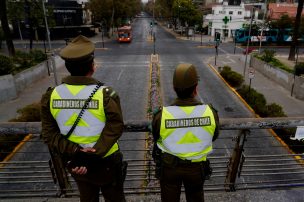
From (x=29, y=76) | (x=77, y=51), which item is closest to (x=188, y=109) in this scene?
(x=77, y=51)

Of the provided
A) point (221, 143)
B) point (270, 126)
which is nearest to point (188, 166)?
point (270, 126)

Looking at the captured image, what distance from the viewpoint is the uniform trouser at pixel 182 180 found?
3.00 metres

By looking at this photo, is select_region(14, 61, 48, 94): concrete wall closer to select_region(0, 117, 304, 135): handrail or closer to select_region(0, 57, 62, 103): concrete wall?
select_region(0, 57, 62, 103): concrete wall

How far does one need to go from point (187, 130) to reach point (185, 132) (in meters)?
0.03

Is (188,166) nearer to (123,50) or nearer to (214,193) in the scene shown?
(214,193)

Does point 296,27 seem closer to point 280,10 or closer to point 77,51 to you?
point 280,10

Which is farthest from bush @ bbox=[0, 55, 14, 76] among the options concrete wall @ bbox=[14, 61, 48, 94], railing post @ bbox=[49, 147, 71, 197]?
railing post @ bbox=[49, 147, 71, 197]

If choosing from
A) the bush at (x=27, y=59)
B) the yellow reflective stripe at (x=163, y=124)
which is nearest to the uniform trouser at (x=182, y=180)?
the yellow reflective stripe at (x=163, y=124)

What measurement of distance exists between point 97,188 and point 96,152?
0.74 m

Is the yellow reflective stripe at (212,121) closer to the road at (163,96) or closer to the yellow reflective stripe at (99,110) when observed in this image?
the yellow reflective stripe at (99,110)

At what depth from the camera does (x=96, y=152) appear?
2.62 meters

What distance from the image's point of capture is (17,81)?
19438 mm

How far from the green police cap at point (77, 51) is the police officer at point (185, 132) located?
89cm

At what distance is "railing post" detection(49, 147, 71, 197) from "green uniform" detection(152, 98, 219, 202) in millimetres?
1419
